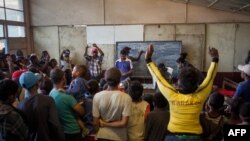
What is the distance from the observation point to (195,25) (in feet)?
24.6

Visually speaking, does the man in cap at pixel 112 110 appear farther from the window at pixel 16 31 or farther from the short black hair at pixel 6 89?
the window at pixel 16 31

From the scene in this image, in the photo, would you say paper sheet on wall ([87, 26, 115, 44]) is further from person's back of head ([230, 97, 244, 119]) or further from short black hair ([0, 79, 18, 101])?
short black hair ([0, 79, 18, 101])

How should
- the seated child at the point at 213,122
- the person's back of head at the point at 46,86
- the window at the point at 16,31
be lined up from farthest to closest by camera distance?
the window at the point at 16,31 → the person's back of head at the point at 46,86 → the seated child at the point at 213,122

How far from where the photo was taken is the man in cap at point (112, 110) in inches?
81.4

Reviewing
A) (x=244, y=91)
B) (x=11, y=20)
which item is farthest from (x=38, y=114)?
(x=11, y=20)

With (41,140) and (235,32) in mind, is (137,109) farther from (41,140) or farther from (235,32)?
(235,32)

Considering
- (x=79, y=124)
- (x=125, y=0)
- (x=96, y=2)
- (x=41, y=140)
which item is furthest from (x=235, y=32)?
(x=41, y=140)

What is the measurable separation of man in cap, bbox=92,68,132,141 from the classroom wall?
19.2 feet

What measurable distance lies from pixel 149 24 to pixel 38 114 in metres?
6.13

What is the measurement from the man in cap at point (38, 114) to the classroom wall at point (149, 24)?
5917 mm

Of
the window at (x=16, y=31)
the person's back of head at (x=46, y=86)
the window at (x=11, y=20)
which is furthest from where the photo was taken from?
the window at (x=16, y=31)

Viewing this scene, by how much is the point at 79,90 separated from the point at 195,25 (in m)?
5.40

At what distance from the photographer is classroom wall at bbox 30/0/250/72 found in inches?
291

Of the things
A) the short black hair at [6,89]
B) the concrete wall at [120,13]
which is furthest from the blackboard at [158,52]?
the short black hair at [6,89]
